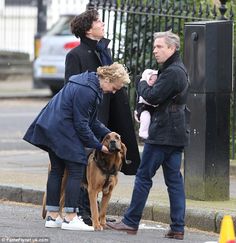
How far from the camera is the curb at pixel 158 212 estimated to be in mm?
9547

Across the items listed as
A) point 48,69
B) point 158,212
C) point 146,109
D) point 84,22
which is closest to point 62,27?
point 48,69

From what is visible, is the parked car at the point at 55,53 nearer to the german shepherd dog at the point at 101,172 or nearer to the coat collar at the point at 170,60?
the german shepherd dog at the point at 101,172

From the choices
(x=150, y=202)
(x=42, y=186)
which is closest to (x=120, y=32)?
(x=42, y=186)

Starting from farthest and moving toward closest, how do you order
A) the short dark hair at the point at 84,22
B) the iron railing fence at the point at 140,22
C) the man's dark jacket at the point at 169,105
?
1. the iron railing fence at the point at 140,22
2. the short dark hair at the point at 84,22
3. the man's dark jacket at the point at 169,105

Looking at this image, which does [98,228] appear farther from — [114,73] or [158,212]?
[114,73]

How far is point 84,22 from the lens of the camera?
9.55 meters

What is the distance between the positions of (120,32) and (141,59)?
20.3 inches

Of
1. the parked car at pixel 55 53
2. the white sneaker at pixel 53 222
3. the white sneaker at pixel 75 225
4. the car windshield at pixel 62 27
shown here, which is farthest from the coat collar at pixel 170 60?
the car windshield at pixel 62 27

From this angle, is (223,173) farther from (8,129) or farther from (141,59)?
(8,129)

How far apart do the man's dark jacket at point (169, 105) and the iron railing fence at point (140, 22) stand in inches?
160

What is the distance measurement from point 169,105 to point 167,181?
0.68 meters

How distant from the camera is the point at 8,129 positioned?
18422 mm

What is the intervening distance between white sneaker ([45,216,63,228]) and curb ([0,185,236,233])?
1.08 m

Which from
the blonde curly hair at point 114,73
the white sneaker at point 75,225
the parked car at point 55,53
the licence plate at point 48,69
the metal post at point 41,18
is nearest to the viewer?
the blonde curly hair at point 114,73
